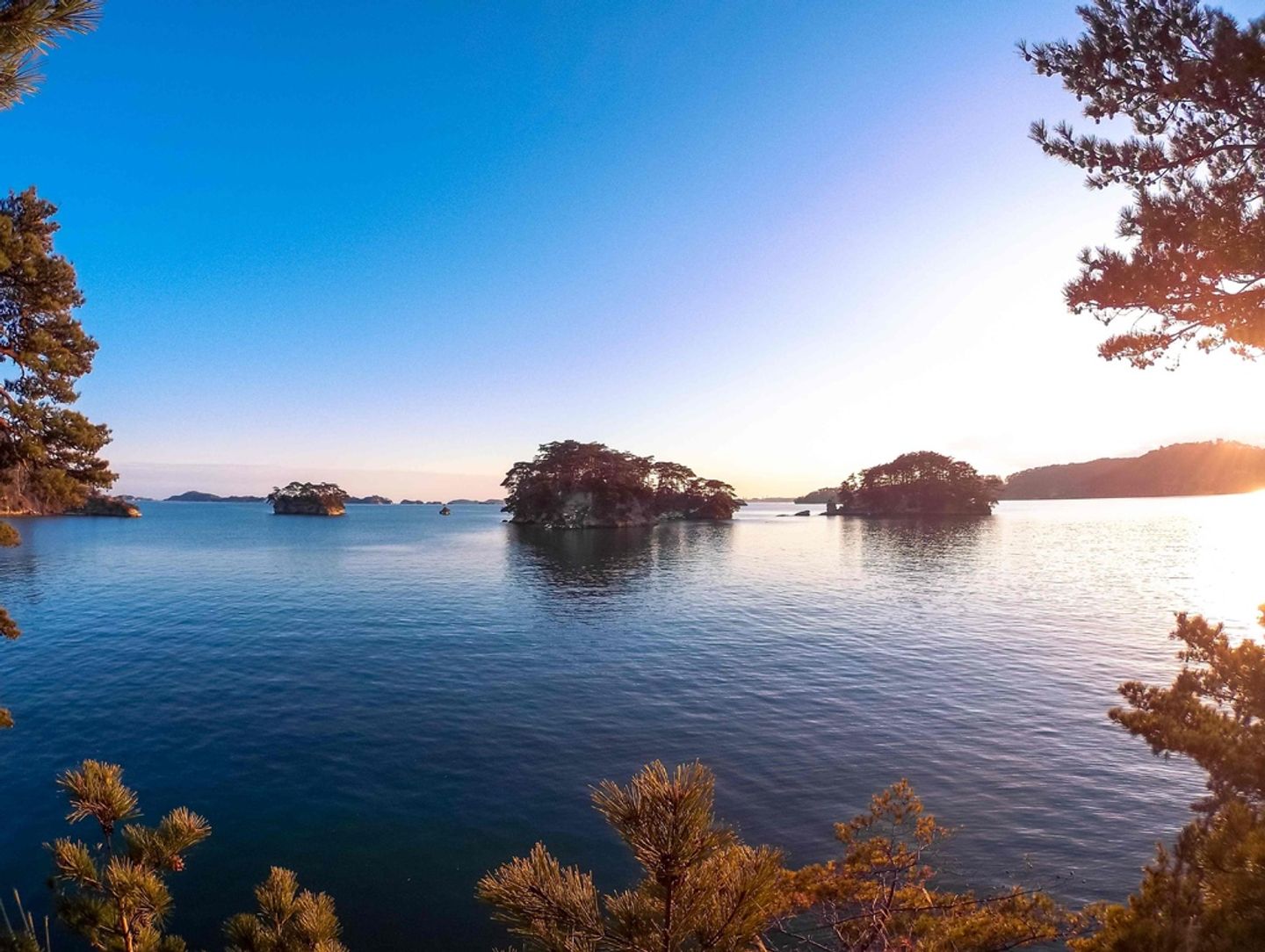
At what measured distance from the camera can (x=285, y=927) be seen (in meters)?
6.98

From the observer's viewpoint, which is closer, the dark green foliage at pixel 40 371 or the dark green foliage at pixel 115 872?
the dark green foliage at pixel 115 872

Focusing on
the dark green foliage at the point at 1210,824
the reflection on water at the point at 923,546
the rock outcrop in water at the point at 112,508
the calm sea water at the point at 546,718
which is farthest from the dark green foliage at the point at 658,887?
the rock outcrop in water at the point at 112,508

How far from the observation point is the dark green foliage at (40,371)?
12.1 meters

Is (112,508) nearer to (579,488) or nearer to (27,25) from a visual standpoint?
(579,488)

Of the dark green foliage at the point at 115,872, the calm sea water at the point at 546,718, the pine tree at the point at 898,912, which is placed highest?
the dark green foliage at the point at 115,872

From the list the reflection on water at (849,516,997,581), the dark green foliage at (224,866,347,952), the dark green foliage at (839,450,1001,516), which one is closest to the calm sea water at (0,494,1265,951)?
the dark green foliage at (224,866,347,952)

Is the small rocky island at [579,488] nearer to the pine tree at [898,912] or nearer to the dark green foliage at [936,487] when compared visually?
the dark green foliage at [936,487]

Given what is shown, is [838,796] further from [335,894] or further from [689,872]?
[689,872]

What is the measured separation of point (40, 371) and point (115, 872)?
11.0 metres

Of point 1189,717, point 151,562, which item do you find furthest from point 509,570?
point 1189,717

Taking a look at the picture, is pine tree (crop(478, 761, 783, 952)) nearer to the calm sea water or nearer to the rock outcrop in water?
the calm sea water

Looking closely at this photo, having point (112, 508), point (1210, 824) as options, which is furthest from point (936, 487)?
point (112, 508)

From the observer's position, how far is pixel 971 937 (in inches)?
360

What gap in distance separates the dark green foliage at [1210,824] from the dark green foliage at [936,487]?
19600 centimetres
